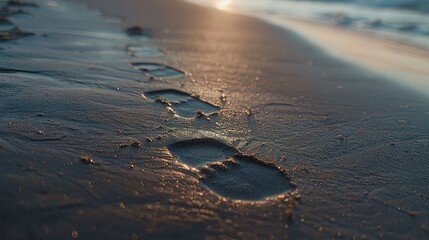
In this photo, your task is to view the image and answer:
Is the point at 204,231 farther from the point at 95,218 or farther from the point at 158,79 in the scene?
the point at 158,79

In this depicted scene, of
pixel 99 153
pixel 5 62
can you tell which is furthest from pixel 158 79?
pixel 99 153

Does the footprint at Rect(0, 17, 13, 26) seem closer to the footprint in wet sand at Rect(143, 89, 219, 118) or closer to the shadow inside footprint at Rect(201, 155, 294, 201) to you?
the footprint in wet sand at Rect(143, 89, 219, 118)

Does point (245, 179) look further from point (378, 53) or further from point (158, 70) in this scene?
point (378, 53)

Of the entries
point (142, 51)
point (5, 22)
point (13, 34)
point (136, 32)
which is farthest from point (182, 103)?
point (5, 22)

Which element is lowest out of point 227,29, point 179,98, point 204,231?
point 204,231

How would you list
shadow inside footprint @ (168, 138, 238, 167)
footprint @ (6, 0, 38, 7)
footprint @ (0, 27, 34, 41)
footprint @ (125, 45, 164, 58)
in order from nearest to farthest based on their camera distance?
shadow inside footprint @ (168, 138, 238, 167)
footprint @ (0, 27, 34, 41)
footprint @ (125, 45, 164, 58)
footprint @ (6, 0, 38, 7)

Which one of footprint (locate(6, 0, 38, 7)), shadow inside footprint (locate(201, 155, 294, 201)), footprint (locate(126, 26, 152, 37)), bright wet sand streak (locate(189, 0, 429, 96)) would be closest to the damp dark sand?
shadow inside footprint (locate(201, 155, 294, 201))
